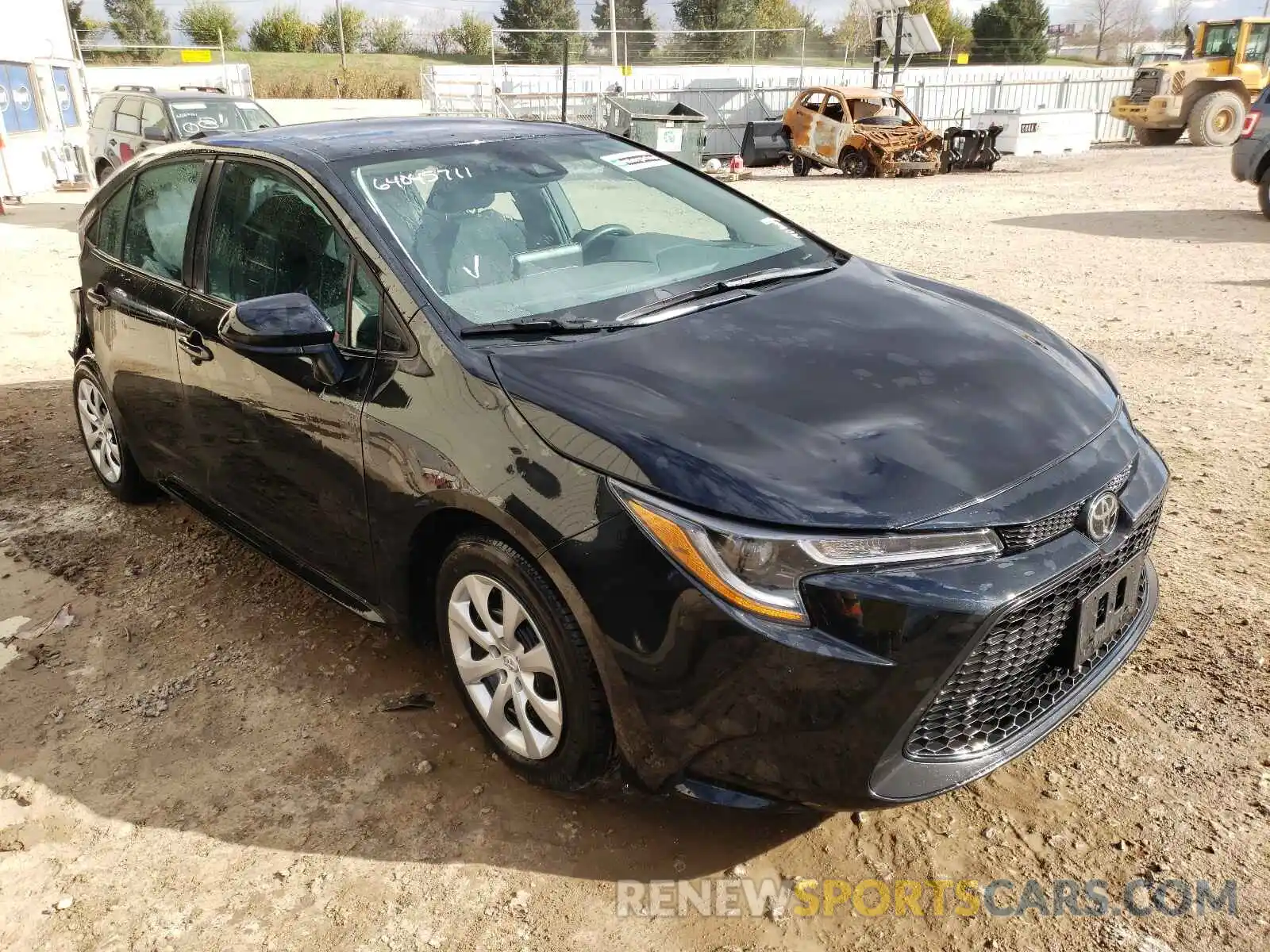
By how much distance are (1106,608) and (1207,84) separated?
1041 inches

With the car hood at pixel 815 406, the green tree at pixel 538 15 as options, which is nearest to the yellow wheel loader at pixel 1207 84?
the car hood at pixel 815 406

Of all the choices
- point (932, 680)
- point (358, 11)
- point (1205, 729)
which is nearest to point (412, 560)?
point (932, 680)

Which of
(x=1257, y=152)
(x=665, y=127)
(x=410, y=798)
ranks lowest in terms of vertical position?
(x=410, y=798)

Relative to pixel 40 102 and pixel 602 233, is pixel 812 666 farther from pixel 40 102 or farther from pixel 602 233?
pixel 40 102

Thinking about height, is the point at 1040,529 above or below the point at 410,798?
above

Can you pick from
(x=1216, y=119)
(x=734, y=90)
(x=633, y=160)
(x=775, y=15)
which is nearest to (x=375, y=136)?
(x=633, y=160)

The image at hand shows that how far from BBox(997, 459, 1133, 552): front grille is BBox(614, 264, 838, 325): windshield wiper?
1135 millimetres

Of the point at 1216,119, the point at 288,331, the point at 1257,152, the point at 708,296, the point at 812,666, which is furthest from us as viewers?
the point at 1216,119

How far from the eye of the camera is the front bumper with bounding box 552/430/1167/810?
6.61 feet

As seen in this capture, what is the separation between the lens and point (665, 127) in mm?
18953

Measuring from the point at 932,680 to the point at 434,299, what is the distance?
163cm

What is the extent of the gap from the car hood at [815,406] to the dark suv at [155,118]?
41.1ft

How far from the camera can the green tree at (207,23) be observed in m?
57.0

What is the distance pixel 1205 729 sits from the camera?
284cm
